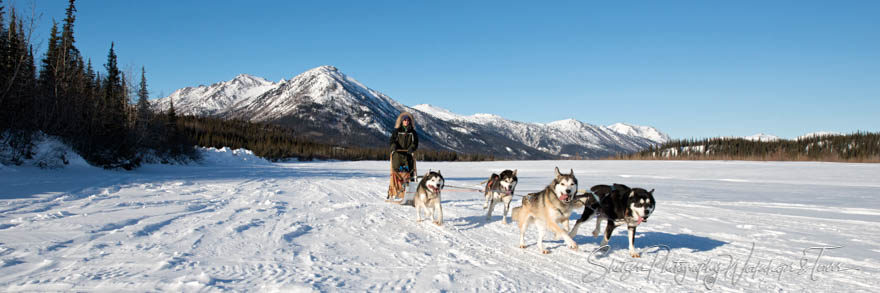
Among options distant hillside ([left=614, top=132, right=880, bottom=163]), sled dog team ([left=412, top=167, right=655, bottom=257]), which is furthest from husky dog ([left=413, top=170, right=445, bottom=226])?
distant hillside ([left=614, top=132, right=880, bottom=163])

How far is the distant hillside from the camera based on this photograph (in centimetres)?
2326

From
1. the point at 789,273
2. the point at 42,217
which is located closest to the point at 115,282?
the point at 42,217

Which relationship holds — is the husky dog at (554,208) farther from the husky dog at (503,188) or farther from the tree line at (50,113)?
the tree line at (50,113)

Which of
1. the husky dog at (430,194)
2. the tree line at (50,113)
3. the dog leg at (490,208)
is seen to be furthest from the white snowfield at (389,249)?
the tree line at (50,113)

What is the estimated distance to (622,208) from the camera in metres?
5.16

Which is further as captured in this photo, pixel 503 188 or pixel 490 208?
pixel 490 208

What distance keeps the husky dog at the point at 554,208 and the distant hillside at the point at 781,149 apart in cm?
2797

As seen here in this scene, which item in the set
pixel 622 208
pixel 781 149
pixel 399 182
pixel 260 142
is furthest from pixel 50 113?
pixel 260 142

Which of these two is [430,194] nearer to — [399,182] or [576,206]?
[576,206]

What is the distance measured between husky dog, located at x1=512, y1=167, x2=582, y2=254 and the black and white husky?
35 cm

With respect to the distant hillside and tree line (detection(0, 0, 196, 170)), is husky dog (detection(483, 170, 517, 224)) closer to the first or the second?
tree line (detection(0, 0, 196, 170))

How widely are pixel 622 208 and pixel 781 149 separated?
30.8 m

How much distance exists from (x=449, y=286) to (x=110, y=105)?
31028mm

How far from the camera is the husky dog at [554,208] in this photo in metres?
5.19
